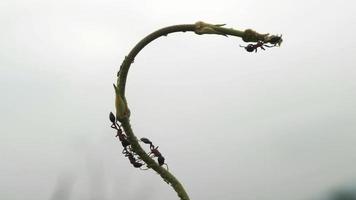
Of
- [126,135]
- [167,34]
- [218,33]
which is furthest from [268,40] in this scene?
[126,135]

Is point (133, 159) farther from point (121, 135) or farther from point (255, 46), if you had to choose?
point (255, 46)

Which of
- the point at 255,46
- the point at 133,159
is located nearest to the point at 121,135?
the point at 133,159

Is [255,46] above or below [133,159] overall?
above

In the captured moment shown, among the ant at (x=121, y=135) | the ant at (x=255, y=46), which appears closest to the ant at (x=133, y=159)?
the ant at (x=121, y=135)

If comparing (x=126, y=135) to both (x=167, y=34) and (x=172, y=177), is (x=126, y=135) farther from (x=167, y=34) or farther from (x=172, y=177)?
(x=167, y=34)

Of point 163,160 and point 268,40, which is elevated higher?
point 268,40

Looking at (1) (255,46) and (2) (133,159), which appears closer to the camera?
(1) (255,46)

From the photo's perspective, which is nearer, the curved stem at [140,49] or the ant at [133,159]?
the curved stem at [140,49]

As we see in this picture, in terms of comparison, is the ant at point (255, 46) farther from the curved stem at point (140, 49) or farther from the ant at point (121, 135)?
the ant at point (121, 135)
